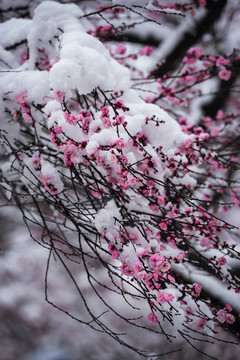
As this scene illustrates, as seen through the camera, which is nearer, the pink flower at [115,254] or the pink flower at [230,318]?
the pink flower at [115,254]

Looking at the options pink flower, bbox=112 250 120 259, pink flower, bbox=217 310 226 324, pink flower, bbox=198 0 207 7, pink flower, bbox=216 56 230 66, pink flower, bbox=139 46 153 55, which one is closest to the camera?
pink flower, bbox=112 250 120 259

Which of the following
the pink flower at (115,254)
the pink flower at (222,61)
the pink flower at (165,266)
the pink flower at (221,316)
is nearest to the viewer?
the pink flower at (165,266)

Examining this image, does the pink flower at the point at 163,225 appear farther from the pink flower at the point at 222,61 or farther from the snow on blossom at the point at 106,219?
the pink flower at the point at 222,61

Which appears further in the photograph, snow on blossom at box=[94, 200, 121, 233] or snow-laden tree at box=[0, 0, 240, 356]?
snow on blossom at box=[94, 200, 121, 233]

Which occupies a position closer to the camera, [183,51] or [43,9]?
[43,9]

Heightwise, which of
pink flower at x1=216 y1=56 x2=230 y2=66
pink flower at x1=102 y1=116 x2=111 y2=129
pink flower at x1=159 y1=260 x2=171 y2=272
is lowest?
pink flower at x1=159 y1=260 x2=171 y2=272

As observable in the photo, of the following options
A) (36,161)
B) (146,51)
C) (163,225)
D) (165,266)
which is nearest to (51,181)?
(36,161)

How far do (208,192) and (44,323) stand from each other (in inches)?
214

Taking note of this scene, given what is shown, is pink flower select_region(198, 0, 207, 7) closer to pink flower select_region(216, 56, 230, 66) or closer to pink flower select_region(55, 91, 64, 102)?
pink flower select_region(216, 56, 230, 66)

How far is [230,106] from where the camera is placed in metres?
6.39

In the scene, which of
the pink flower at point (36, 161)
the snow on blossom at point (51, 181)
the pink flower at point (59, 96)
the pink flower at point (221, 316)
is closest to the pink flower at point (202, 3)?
the pink flower at point (59, 96)

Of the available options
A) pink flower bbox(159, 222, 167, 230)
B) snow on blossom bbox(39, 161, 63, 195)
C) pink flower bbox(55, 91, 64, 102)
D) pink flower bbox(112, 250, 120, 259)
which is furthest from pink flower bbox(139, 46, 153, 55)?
pink flower bbox(112, 250, 120, 259)

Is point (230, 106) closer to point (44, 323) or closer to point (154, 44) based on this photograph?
point (154, 44)

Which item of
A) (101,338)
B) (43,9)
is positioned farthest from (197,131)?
(101,338)
